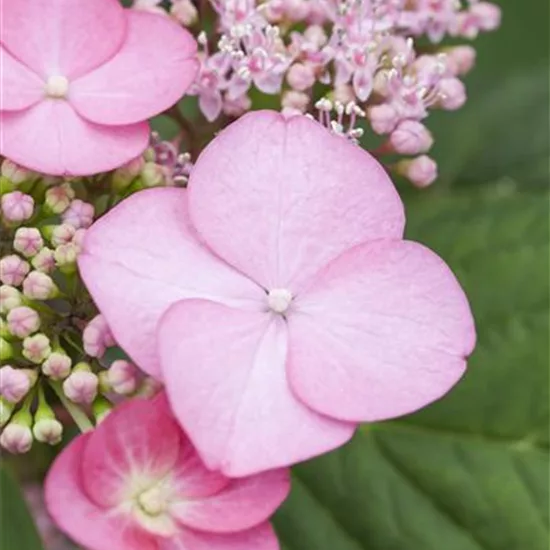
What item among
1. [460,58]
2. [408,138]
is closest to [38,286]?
[408,138]

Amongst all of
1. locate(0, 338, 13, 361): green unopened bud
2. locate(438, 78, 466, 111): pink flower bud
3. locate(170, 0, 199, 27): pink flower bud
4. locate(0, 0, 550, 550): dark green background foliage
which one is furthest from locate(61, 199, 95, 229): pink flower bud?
locate(0, 0, 550, 550): dark green background foliage

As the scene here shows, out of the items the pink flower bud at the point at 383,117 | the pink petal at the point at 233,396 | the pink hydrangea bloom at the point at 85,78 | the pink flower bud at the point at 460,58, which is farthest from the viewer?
the pink flower bud at the point at 460,58

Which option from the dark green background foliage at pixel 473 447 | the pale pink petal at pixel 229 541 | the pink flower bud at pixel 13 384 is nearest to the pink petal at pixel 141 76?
the pink flower bud at pixel 13 384

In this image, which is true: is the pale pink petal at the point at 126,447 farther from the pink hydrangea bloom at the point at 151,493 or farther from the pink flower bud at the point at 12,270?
the pink flower bud at the point at 12,270

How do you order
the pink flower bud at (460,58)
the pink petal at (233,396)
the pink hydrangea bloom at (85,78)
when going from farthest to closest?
the pink flower bud at (460,58) < the pink hydrangea bloom at (85,78) < the pink petal at (233,396)

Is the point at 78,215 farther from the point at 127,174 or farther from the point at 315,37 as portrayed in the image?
the point at 315,37

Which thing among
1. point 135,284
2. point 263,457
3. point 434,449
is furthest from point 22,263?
point 434,449

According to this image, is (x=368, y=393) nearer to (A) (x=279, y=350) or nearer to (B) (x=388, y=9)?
(A) (x=279, y=350)

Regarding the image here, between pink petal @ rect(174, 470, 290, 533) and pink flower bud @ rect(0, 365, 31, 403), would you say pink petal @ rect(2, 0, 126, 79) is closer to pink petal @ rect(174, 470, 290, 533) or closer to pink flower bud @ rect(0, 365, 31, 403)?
pink flower bud @ rect(0, 365, 31, 403)
